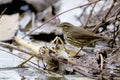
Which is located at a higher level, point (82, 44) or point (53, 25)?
point (53, 25)

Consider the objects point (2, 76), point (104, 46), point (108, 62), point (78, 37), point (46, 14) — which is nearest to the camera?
point (2, 76)

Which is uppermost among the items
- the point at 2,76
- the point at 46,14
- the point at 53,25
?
the point at 46,14

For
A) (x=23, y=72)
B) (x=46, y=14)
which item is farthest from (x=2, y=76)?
(x=46, y=14)

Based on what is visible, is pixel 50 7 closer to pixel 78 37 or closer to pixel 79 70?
pixel 78 37

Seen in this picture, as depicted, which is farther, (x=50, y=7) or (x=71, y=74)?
(x=50, y=7)
